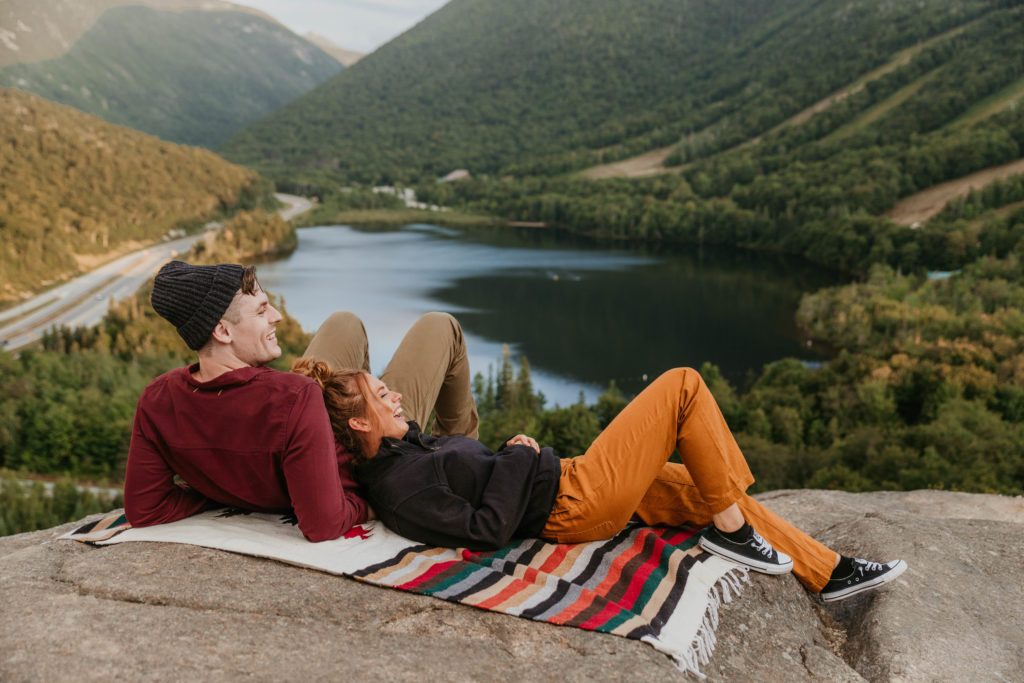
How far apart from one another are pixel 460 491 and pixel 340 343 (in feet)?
4.13

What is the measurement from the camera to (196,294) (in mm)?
2396

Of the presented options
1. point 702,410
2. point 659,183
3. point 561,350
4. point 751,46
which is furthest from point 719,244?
point 751,46

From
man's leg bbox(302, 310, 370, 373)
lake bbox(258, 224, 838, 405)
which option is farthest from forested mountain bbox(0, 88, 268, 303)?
man's leg bbox(302, 310, 370, 373)

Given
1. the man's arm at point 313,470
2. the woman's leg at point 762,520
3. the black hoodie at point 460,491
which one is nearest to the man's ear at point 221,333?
the man's arm at point 313,470

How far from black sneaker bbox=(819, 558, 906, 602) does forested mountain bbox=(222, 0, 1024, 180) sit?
90.9 m

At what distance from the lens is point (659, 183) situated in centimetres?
9056

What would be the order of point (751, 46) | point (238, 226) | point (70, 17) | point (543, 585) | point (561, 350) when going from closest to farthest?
A: point (543, 585), point (561, 350), point (238, 226), point (70, 17), point (751, 46)

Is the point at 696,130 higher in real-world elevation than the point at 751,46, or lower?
lower

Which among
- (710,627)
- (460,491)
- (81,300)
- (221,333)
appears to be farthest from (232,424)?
(81,300)

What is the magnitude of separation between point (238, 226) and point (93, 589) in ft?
228

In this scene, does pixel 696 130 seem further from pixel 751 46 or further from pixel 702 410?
pixel 702 410

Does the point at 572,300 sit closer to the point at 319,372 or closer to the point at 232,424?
the point at 319,372

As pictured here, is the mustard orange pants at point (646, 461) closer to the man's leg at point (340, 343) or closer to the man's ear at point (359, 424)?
the man's ear at point (359, 424)

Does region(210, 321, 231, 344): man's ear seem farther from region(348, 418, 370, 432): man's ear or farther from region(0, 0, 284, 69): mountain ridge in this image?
region(0, 0, 284, 69): mountain ridge
